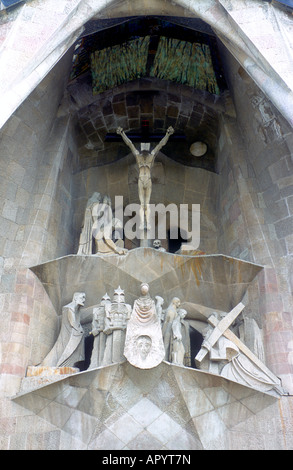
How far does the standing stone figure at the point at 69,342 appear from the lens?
8359 mm

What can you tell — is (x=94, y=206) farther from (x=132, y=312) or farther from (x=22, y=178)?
(x=132, y=312)

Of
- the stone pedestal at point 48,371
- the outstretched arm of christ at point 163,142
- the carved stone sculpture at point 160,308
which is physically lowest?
the stone pedestal at point 48,371

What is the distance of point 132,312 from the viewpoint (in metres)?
8.17

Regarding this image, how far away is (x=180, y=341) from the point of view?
328 inches

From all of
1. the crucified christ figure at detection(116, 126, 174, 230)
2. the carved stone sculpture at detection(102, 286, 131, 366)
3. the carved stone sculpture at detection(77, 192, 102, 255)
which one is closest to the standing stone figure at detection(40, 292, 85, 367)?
the carved stone sculpture at detection(102, 286, 131, 366)

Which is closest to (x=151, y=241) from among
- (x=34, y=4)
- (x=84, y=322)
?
(x=84, y=322)

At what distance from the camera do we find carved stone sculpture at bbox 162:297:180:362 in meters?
8.44

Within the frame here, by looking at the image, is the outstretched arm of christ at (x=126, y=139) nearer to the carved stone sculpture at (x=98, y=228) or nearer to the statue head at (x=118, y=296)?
the carved stone sculpture at (x=98, y=228)

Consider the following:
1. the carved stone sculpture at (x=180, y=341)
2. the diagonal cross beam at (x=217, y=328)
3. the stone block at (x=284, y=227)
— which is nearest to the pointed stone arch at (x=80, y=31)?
the stone block at (x=284, y=227)

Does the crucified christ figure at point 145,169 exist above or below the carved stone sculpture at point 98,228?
above

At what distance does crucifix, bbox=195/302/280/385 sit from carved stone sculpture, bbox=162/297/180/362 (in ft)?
1.62

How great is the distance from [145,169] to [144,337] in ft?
11.8

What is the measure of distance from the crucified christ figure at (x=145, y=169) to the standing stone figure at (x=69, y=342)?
2.03 meters

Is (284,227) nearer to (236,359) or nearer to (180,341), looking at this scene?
(236,359)
